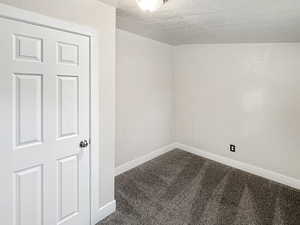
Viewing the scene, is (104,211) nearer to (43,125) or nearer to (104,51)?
(43,125)

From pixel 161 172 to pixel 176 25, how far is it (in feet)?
7.50

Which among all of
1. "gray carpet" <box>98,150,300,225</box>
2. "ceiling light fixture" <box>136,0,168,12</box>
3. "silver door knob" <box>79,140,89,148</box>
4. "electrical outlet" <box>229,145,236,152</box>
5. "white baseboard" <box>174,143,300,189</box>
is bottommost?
"gray carpet" <box>98,150,300,225</box>

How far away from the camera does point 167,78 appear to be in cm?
436

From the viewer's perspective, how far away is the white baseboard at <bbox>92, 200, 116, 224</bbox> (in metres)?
2.22

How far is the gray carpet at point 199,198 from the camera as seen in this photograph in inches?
91.6

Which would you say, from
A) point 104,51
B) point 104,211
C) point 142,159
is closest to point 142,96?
point 142,159

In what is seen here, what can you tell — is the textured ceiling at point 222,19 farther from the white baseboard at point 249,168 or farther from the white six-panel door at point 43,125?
the white baseboard at point 249,168

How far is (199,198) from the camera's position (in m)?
2.73

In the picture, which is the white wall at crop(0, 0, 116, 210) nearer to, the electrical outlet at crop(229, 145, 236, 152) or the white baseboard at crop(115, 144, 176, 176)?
the white baseboard at crop(115, 144, 176, 176)

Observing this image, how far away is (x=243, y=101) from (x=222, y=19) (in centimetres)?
176

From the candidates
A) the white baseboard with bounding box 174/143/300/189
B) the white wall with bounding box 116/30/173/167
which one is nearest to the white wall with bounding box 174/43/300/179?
the white baseboard with bounding box 174/143/300/189

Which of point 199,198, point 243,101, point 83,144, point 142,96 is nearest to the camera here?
point 83,144

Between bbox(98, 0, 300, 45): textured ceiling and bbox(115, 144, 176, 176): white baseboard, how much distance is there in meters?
2.18

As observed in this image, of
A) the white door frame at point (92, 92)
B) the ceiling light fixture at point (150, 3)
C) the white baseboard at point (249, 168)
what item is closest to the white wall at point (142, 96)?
the white baseboard at point (249, 168)
